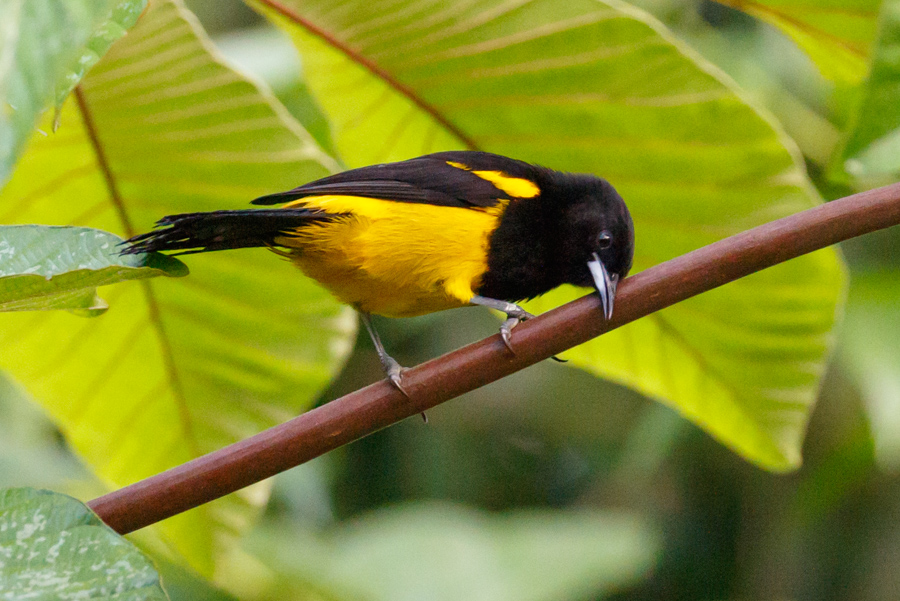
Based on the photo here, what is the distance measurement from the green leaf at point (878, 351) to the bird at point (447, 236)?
1098 millimetres

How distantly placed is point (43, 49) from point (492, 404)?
3609 mm

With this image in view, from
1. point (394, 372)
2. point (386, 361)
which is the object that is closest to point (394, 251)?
point (386, 361)

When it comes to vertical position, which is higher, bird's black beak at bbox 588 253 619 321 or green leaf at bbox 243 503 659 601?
bird's black beak at bbox 588 253 619 321

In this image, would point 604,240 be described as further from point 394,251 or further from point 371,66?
point 371,66

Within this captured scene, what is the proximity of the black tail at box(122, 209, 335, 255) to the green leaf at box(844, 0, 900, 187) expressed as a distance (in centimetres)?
90

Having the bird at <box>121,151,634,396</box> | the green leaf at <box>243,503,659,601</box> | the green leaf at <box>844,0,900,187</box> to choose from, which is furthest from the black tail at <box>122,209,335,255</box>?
the green leaf at <box>243,503,659,601</box>

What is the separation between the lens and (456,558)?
2.92m

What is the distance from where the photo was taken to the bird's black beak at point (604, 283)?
3.59 ft

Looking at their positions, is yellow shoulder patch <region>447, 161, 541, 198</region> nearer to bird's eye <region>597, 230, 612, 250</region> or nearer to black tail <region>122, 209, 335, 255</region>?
bird's eye <region>597, 230, 612, 250</region>

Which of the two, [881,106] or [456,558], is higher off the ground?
[881,106]

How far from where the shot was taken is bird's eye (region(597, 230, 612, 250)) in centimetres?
180

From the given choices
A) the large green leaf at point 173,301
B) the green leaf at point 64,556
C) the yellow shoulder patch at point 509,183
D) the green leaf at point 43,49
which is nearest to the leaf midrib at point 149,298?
the large green leaf at point 173,301

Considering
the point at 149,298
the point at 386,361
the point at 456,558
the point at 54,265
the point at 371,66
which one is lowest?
the point at 456,558

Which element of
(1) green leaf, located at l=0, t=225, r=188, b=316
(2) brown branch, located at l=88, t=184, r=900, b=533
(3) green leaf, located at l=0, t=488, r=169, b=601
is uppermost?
(1) green leaf, located at l=0, t=225, r=188, b=316
